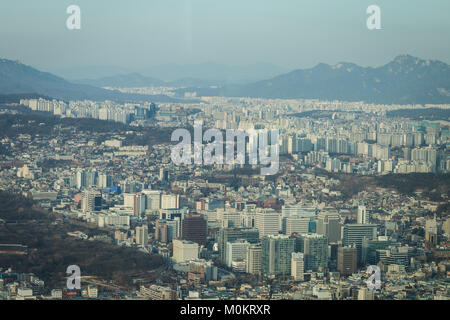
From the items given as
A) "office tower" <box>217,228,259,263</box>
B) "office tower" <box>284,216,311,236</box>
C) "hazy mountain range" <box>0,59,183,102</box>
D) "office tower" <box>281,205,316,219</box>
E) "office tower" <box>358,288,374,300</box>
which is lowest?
"office tower" <box>358,288,374,300</box>

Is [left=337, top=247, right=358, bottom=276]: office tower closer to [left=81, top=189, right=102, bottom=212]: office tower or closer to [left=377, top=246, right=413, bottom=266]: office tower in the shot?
[left=377, top=246, right=413, bottom=266]: office tower

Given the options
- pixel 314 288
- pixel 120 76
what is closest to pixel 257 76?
pixel 120 76

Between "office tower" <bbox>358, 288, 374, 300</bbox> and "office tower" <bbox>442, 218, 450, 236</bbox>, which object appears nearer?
Result: "office tower" <bbox>358, 288, 374, 300</bbox>

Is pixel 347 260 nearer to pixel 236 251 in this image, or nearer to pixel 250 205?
pixel 236 251

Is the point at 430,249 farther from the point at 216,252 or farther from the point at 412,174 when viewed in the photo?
the point at 412,174

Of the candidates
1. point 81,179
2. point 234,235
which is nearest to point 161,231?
point 234,235

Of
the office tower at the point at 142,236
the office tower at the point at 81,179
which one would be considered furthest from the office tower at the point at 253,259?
the office tower at the point at 81,179

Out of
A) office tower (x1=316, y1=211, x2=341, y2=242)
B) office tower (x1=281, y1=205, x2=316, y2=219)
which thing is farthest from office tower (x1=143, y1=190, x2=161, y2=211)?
office tower (x1=316, y1=211, x2=341, y2=242)

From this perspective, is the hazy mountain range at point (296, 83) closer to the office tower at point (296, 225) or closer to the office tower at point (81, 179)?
the office tower at point (81, 179)

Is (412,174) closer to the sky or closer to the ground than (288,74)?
closer to the ground
